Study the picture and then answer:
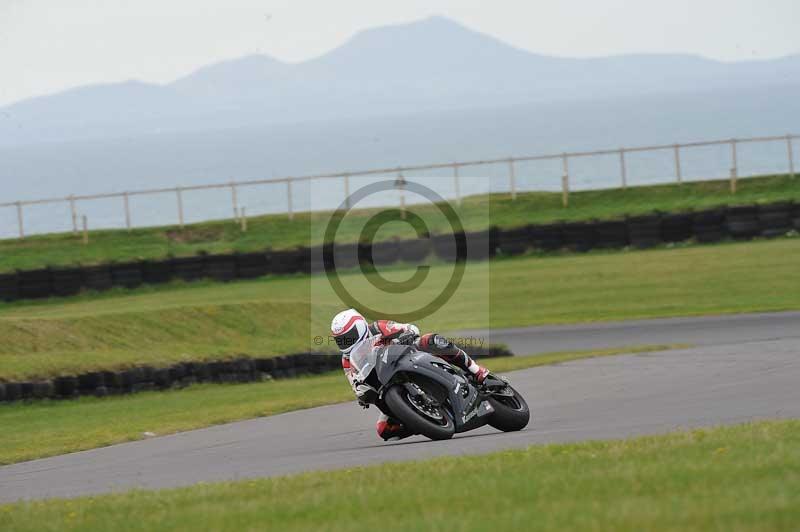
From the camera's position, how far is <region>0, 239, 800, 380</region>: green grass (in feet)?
69.3

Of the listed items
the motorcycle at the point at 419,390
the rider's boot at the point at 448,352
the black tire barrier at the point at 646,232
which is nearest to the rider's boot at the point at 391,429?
the motorcycle at the point at 419,390

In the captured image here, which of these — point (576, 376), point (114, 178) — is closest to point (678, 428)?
point (576, 376)

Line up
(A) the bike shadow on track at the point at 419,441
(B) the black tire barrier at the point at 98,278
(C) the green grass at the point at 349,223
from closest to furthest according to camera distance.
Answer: (A) the bike shadow on track at the point at 419,441, (B) the black tire barrier at the point at 98,278, (C) the green grass at the point at 349,223

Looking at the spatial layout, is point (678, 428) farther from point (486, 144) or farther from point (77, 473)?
point (486, 144)

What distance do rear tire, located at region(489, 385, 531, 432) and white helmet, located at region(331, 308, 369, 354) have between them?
1429 millimetres

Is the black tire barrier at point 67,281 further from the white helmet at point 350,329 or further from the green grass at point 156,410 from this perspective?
the white helmet at point 350,329

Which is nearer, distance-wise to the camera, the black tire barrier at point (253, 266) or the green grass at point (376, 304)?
the green grass at point (376, 304)

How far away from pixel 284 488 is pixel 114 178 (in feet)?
637

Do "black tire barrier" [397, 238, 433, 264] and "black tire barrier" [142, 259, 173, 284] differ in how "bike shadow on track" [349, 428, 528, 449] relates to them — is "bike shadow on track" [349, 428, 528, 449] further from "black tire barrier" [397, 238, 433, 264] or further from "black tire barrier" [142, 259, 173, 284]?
"black tire barrier" [142, 259, 173, 284]

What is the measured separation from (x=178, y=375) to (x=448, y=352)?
10067mm

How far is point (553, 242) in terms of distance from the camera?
36.5 metres

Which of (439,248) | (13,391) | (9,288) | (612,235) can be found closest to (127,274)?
(9,288)

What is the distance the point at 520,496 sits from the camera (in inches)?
286

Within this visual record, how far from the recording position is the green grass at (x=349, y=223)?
41062 mm
